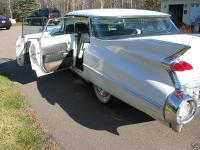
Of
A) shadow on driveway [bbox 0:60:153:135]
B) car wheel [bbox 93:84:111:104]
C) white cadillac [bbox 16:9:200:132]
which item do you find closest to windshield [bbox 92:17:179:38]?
white cadillac [bbox 16:9:200:132]

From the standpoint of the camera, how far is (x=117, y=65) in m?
4.39

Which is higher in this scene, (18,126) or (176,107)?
(176,107)

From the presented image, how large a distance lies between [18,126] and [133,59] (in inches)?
80.1

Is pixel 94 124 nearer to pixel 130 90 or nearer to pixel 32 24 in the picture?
pixel 130 90

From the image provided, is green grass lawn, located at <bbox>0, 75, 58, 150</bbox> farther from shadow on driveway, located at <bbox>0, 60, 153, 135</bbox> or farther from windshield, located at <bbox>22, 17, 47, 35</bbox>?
windshield, located at <bbox>22, 17, 47, 35</bbox>

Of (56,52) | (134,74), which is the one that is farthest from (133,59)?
(56,52)

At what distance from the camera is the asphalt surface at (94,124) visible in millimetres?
4086

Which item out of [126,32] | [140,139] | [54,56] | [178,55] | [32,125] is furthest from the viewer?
[54,56]

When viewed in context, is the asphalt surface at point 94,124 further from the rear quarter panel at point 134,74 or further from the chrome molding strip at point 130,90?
the chrome molding strip at point 130,90

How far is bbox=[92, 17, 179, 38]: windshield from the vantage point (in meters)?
5.40

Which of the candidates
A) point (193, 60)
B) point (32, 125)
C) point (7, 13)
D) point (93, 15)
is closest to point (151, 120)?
point (193, 60)

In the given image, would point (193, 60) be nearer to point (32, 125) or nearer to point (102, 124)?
point (102, 124)

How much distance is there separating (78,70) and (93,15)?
1.16 m

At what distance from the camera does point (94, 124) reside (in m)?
4.73
